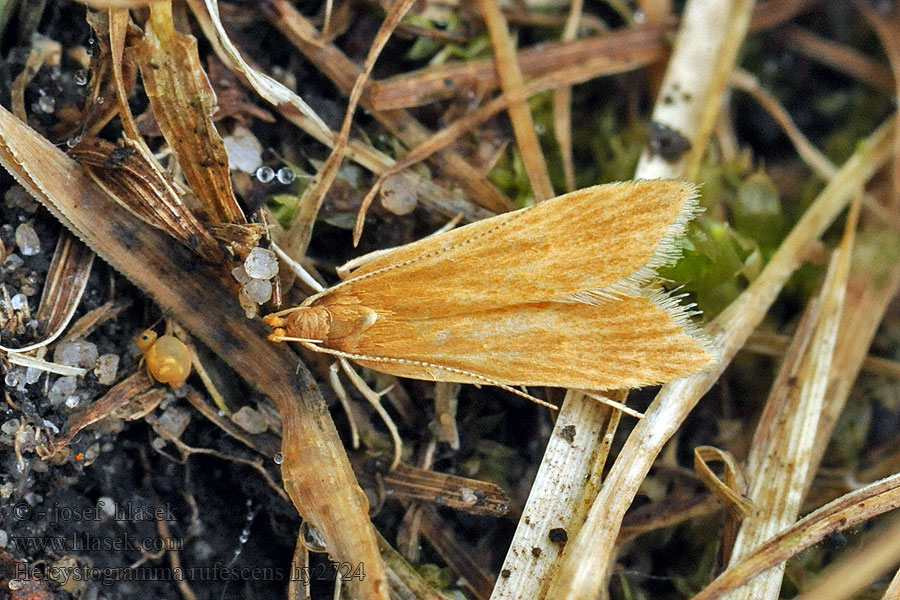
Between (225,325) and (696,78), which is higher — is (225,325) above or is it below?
below

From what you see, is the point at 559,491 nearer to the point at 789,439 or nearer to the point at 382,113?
the point at 789,439

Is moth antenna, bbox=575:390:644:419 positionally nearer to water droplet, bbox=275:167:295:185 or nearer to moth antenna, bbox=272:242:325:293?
moth antenna, bbox=272:242:325:293

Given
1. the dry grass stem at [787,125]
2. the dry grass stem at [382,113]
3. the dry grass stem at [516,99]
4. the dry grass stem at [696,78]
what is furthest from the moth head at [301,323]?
the dry grass stem at [787,125]

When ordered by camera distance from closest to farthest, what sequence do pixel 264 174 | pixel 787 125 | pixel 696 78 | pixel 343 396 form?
pixel 343 396, pixel 264 174, pixel 696 78, pixel 787 125

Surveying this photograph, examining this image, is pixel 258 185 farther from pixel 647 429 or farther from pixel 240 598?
pixel 647 429

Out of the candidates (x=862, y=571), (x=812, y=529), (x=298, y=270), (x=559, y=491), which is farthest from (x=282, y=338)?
(x=862, y=571)

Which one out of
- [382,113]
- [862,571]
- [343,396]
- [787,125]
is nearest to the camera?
[862,571]

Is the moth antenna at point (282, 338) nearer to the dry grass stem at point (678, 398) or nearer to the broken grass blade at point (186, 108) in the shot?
the broken grass blade at point (186, 108)
